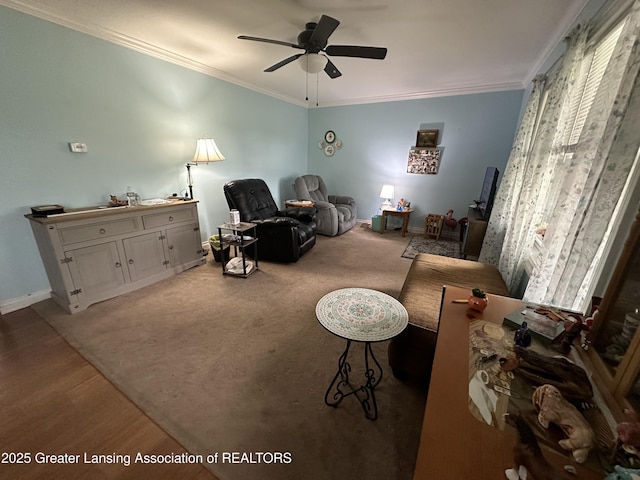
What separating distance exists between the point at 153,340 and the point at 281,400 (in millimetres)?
1158

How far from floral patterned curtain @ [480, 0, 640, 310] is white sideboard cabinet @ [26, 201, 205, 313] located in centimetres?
335

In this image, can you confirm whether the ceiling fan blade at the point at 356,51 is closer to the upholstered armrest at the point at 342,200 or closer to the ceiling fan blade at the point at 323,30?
the ceiling fan blade at the point at 323,30

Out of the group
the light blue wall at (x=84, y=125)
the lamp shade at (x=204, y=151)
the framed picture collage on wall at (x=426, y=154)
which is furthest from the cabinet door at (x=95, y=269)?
the framed picture collage on wall at (x=426, y=154)

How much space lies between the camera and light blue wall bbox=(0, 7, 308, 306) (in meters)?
2.05

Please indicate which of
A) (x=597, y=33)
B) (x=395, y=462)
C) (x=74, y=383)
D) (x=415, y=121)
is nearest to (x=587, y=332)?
(x=395, y=462)

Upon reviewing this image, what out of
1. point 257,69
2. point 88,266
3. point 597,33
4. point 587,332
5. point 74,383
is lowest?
point 74,383

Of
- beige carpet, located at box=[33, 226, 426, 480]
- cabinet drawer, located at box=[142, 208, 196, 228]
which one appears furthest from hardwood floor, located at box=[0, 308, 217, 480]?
cabinet drawer, located at box=[142, 208, 196, 228]

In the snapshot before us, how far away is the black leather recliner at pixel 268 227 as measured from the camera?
3.26 metres

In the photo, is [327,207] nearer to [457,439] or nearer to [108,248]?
[108,248]

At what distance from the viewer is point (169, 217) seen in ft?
9.23

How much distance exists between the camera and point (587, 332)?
0.87 m

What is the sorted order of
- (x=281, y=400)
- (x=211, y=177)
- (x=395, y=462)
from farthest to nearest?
(x=211, y=177) → (x=281, y=400) → (x=395, y=462)

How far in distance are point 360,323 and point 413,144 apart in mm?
4352

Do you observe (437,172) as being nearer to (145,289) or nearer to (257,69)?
(257,69)
